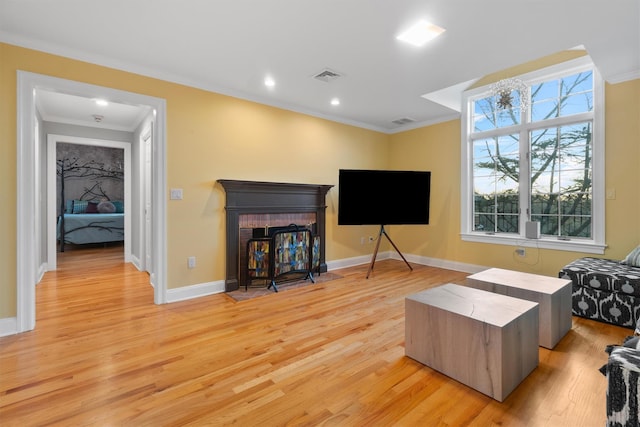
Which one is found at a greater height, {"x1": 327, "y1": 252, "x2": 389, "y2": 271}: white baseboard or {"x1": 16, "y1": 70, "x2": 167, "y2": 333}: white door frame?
{"x1": 16, "y1": 70, "x2": 167, "y2": 333}: white door frame

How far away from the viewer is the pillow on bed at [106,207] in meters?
7.83

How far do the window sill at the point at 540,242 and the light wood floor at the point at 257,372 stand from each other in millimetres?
1184

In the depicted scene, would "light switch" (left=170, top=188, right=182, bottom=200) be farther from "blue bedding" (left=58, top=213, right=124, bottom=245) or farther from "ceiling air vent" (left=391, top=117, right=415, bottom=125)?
"blue bedding" (left=58, top=213, right=124, bottom=245)

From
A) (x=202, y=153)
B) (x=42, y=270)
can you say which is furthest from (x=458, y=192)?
(x=42, y=270)

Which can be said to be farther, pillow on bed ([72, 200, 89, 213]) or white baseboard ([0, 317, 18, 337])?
pillow on bed ([72, 200, 89, 213])

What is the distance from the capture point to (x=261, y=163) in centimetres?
400

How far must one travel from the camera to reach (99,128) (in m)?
5.10

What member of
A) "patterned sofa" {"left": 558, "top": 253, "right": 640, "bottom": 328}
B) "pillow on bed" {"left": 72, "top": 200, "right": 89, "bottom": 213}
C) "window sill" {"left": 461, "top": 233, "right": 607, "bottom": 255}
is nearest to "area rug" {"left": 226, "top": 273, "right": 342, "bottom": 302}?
"window sill" {"left": 461, "top": 233, "right": 607, "bottom": 255}

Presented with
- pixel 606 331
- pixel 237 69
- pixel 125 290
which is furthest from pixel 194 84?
pixel 606 331

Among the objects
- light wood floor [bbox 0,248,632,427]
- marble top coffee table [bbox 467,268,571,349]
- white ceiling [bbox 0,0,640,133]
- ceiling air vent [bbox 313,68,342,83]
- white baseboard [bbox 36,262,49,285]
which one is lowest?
light wood floor [bbox 0,248,632,427]

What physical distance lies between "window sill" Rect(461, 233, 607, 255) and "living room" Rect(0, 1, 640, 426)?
0.06 meters

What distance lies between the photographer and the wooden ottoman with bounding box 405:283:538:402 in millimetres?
1665

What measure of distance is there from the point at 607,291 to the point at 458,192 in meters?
2.40

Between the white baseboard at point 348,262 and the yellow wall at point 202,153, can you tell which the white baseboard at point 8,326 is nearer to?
the yellow wall at point 202,153
